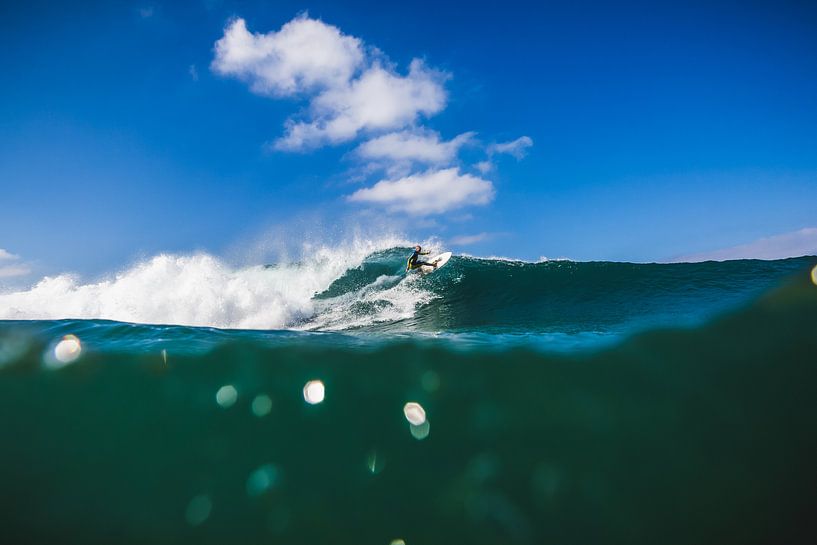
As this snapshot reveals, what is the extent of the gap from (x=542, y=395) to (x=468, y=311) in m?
6.86

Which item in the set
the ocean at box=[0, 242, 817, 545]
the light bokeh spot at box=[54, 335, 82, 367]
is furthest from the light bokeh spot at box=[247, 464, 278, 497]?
the light bokeh spot at box=[54, 335, 82, 367]

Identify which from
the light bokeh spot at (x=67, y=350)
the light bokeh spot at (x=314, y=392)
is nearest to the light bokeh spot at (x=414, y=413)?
the light bokeh spot at (x=314, y=392)

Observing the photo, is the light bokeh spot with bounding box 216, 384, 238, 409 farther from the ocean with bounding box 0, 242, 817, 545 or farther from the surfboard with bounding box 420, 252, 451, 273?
the surfboard with bounding box 420, 252, 451, 273

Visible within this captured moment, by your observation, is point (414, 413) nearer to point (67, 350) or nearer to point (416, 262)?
point (67, 350)

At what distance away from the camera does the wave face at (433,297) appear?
33.0ft

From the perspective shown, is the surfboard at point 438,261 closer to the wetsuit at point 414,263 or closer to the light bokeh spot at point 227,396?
the wetsuit at point 414,263

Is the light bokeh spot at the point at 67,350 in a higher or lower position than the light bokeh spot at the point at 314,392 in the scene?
higher

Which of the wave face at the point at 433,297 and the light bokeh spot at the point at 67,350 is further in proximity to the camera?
the wave face at the point at 433,297

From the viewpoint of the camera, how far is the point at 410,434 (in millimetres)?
4277

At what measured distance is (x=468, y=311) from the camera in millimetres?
11711

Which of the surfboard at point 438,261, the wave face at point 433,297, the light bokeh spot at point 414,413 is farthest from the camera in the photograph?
the surfboard at point 438,261

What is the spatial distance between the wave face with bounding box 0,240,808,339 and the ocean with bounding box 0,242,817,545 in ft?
9.21

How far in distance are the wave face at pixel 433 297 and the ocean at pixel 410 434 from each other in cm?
281

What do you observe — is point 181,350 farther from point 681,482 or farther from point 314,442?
point 681,482
